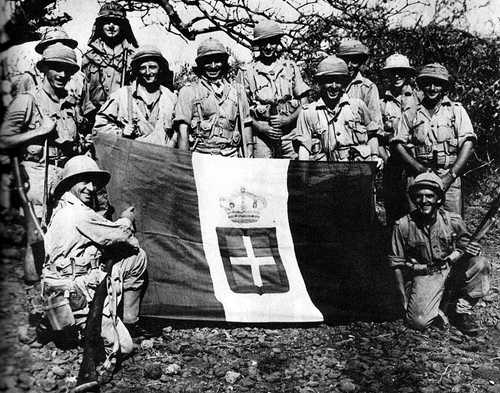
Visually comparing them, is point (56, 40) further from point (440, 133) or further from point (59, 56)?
point (440, 133)

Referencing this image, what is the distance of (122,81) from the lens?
7.16 meters

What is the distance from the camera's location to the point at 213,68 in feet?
21.5

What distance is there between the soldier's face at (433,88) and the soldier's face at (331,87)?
3.37 ft

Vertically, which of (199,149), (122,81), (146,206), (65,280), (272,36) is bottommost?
(65,280)

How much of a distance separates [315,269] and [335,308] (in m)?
0.44

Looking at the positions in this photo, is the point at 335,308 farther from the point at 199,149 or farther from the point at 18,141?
the point at 18,141

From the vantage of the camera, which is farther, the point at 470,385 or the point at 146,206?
the point at 146,206

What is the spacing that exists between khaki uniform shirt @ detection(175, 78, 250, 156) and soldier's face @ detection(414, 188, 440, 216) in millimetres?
2141

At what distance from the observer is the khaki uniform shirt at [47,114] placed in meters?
5.72

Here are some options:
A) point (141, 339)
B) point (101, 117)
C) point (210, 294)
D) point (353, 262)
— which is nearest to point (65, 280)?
point (141, 339)

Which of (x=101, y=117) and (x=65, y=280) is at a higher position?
(x=101, y=117)

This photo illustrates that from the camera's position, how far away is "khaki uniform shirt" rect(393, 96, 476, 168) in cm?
661

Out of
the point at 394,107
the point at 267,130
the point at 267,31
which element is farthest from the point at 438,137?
the point at 267,31

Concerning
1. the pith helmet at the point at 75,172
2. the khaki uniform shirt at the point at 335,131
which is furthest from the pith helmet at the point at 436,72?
the pith helmet at the point at 75,172
